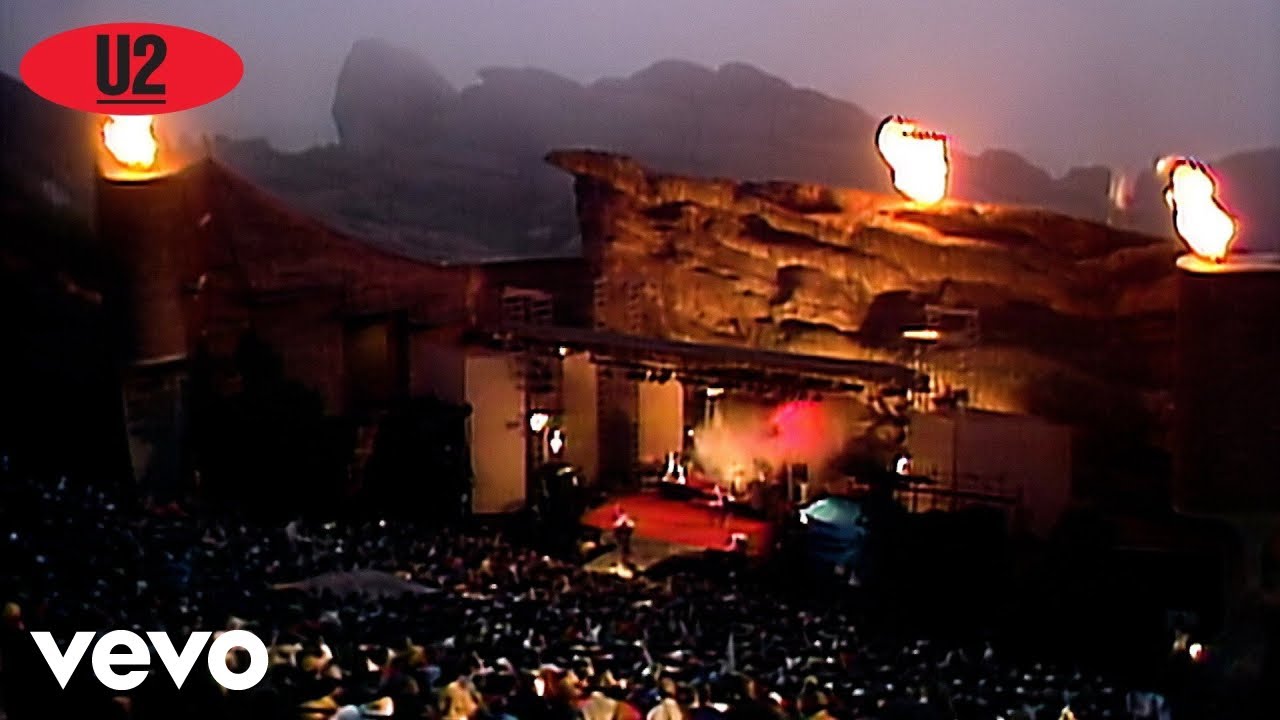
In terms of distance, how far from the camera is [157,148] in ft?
10.4

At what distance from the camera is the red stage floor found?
2.97m

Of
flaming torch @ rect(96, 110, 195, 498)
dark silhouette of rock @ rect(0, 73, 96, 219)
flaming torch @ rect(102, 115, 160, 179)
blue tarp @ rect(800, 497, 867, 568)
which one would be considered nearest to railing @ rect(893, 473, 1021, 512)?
blue tarp @ rect(800, 497, 867, 568)

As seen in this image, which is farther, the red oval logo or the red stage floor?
the red oval logo

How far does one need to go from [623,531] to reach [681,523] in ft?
0.37

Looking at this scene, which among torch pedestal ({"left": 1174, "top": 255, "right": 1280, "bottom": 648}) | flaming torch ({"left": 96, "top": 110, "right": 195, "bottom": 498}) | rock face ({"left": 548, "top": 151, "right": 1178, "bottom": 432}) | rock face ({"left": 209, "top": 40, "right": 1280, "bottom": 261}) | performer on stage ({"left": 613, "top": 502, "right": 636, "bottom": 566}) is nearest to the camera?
torch pedestal ({"left": 1174, "top": 255, "right": 1280, "bottom": 648})

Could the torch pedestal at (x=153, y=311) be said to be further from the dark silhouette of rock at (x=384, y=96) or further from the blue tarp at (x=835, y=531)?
the blue tarp at (x=835, y=531)

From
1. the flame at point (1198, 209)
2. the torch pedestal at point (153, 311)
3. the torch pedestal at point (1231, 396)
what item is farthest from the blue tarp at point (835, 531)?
the torch pedestal at point (153, 311)

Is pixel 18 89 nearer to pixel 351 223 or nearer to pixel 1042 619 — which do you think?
pixel 351 223

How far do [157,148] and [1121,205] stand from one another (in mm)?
1791

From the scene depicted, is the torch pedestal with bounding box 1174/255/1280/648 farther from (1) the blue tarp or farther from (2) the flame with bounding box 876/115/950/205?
(1) the blue tarp

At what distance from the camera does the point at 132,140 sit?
3154mm

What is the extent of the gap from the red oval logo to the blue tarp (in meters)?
1.37

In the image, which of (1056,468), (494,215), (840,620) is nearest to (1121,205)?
(1056,468)

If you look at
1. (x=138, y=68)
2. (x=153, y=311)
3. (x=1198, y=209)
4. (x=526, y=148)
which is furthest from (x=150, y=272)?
(x=1198, y=209)
